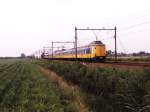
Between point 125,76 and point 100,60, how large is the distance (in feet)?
89.7

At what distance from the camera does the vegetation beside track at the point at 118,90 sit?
16.6 meters

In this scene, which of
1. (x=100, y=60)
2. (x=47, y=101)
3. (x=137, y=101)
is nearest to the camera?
(x=137, y=101)

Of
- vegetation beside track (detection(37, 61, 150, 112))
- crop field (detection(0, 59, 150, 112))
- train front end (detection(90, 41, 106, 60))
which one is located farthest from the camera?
train front end (detection(90, 41, 106, 60))

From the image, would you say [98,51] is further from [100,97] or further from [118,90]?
[118,90]

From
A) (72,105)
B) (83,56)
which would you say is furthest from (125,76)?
(83,56)

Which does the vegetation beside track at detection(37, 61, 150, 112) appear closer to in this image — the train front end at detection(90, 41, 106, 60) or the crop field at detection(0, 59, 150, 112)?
the crop field at detection(0, 59, 150, 112)

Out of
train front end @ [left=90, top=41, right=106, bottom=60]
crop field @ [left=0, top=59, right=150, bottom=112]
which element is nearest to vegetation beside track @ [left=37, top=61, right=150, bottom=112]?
crop field @ [left=0, top=59, right=150, bottom=112]

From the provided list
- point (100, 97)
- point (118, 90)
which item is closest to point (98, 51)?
point (100, 97)

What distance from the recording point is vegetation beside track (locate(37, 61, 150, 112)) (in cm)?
1664

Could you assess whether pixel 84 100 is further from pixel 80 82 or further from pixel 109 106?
pixel 80 82

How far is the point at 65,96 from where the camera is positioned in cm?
2423

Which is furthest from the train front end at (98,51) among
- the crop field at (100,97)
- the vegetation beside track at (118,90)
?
the crop field at (100,97)

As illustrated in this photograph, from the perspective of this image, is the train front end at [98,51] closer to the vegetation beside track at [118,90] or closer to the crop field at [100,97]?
the vegetation beside track at [118,90]

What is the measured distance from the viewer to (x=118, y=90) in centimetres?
1920
